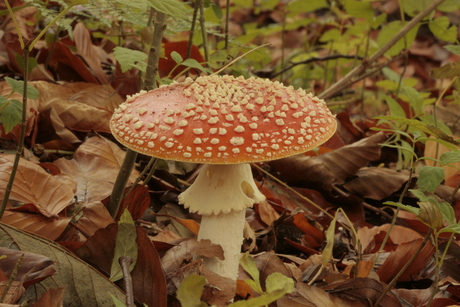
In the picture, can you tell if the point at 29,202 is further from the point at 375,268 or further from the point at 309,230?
the point at 375,268

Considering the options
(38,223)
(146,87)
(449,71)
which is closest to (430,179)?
(449,71)

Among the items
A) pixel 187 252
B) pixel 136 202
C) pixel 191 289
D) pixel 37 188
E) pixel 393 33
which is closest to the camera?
pixel 191 289

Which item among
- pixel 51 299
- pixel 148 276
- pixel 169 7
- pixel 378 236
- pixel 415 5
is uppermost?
pixel 169 7

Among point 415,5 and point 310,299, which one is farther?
point 415,5

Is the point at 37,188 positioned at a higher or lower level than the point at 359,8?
lower

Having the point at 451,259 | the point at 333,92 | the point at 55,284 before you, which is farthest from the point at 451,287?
the point at 333,92

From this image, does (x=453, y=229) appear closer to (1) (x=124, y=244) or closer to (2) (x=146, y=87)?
(1) (x=124, y=244)
